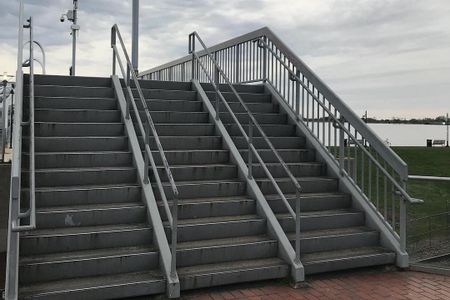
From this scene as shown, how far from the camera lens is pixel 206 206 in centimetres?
518

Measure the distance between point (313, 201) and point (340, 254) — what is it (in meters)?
0.88

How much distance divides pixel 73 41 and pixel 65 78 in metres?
13.7

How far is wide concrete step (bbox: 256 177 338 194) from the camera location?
578cm

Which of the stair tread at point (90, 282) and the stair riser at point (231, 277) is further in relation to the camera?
the stair riser at point (231, 277)

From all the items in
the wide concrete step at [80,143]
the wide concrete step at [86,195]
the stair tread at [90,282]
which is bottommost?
the stair tread at [90,282]

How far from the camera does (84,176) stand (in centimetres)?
525

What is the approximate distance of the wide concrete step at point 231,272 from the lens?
4219 mm

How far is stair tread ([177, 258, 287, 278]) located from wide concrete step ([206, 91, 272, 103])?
140 inches

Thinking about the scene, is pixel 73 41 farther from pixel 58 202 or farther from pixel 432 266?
pixel 432 266

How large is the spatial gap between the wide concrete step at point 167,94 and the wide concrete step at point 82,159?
1.69 metres

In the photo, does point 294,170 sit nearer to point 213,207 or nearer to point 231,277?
point 213,207

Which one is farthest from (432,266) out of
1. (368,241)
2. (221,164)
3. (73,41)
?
(73,41)

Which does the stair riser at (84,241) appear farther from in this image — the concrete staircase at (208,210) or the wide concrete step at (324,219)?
the wide concrete step at (324,219)

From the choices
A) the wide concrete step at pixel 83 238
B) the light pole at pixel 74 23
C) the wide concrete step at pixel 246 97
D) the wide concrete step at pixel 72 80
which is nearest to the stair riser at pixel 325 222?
the wide concrete step at pixel 83 238
